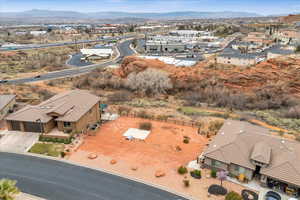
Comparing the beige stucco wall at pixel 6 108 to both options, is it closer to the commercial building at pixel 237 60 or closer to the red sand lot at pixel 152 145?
the red sand lot at pixel 152 145

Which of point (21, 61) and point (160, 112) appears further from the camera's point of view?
point (21, 61)

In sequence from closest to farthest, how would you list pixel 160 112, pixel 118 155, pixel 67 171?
pixel 67 171 < pixel 118 155 < pixel 160 112

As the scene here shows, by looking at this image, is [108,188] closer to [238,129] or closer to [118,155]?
[118,155]

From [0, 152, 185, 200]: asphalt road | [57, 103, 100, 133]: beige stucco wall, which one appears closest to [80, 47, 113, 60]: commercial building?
[57, 103, 100, 133]: beige stucco wall

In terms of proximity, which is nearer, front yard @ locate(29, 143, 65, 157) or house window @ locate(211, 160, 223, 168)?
house window @ locate(211, 160, 223, 168)

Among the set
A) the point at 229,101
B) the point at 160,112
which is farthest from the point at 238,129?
the point at 229,101

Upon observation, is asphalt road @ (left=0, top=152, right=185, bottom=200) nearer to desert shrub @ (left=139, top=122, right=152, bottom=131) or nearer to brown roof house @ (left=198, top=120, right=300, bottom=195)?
brown roof house @ (left=198, top=120, right=300, bottom=195)

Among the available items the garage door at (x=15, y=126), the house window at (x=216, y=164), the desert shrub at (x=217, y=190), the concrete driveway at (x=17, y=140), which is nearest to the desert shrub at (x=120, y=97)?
the garage door at (x=15, y=126)

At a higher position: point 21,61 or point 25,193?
point 21,61
